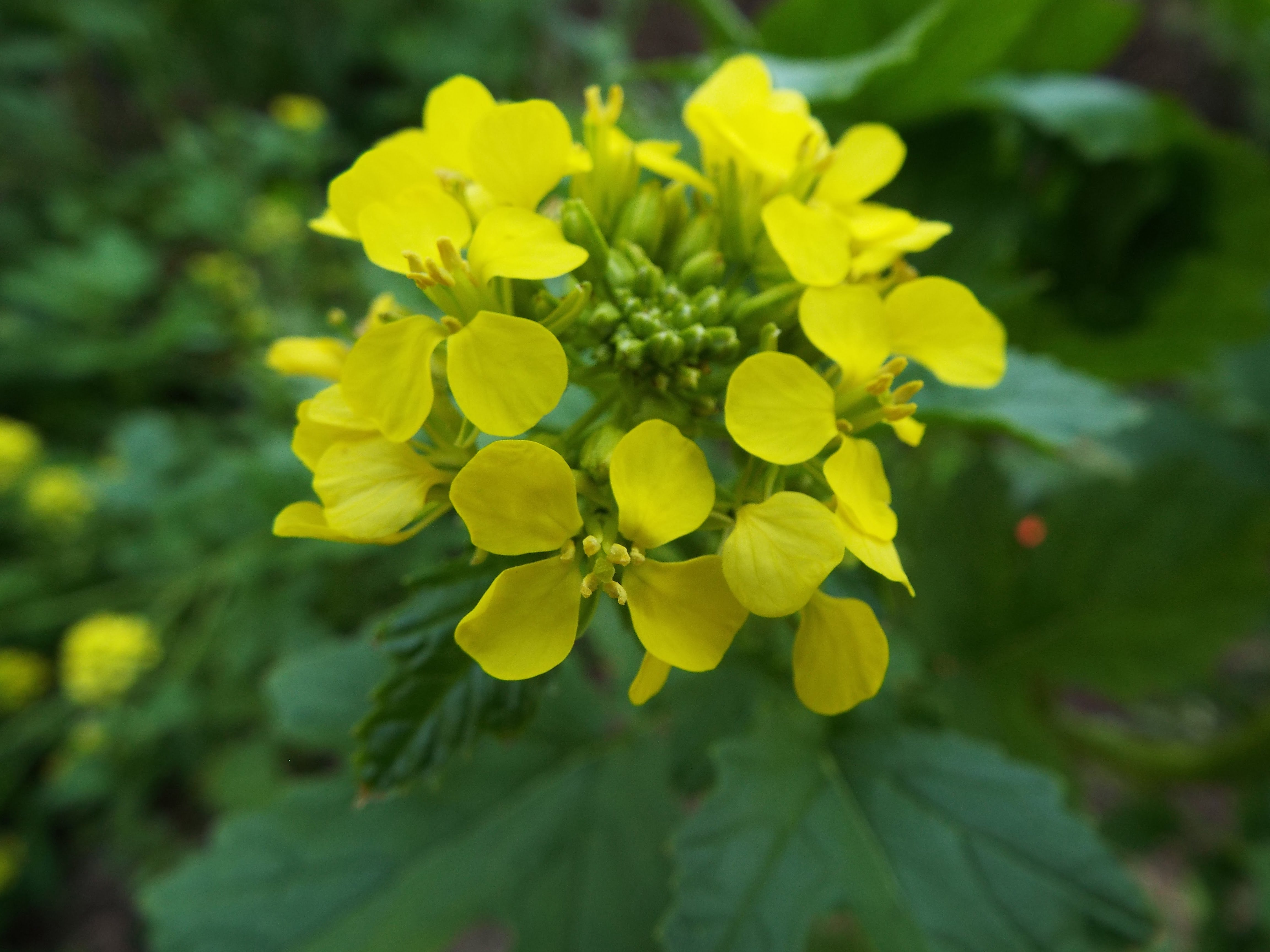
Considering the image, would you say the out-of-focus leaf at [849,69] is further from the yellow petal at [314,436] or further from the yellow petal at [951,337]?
the yellow petal at [314,436]

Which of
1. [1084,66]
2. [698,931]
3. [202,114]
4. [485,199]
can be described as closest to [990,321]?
[485,199]

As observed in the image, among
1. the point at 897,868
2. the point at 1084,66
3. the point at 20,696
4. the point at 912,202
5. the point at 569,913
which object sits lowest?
the point at 20,696

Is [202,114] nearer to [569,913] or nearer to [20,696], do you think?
[20,696]

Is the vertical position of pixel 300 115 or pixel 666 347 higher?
pixel 666 347

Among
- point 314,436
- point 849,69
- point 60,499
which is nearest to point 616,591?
point 314,436

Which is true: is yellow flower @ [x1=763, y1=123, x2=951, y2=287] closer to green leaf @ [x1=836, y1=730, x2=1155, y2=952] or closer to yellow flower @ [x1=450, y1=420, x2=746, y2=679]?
yellow flower @ [x1=450, y1=420, x2=746, y2=679]

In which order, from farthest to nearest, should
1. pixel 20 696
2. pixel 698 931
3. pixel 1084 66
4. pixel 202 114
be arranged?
1. pixel 202 114
2. pixel 20 696
3. pixel 1084 66
4. pixel 698 931

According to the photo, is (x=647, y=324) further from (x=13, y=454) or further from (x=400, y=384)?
(x=13, y=454)
